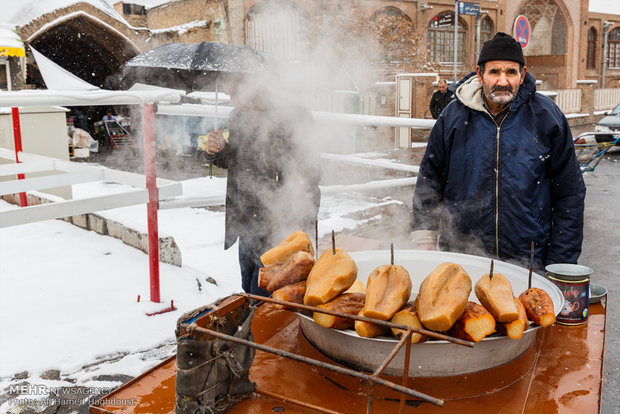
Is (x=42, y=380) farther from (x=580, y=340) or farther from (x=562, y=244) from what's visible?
(x=562, y=244)

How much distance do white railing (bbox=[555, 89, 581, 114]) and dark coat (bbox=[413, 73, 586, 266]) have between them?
781 inches

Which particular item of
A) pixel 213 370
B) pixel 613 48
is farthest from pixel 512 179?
pixel 613 48

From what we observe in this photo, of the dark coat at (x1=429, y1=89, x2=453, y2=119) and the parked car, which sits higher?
the dark coat at (x1=429, y1=89, x2=453, y2=119)

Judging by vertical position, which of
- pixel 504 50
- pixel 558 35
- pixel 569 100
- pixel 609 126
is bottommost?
pixel 609 126

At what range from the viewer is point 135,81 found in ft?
12.9

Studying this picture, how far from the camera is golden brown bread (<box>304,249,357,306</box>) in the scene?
52.4 inches

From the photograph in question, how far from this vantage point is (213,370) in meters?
1.13

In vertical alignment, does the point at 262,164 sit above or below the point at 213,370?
above

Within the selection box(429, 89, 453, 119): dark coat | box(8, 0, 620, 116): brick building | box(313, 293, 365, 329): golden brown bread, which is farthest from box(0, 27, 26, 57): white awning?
box(313, 293, 365, 329): golden brown bread

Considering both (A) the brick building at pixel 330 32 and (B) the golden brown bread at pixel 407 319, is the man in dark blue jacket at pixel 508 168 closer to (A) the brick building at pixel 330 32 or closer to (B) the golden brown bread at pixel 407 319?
(B) the golden brown bread at pixel 407 319

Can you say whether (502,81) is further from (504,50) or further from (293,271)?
(293,271)

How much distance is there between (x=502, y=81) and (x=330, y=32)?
6.24 meters

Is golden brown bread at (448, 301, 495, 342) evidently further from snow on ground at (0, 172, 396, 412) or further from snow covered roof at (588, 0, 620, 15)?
snow covered roof at (588, 0, 620, 15)

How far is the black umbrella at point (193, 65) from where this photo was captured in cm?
339
